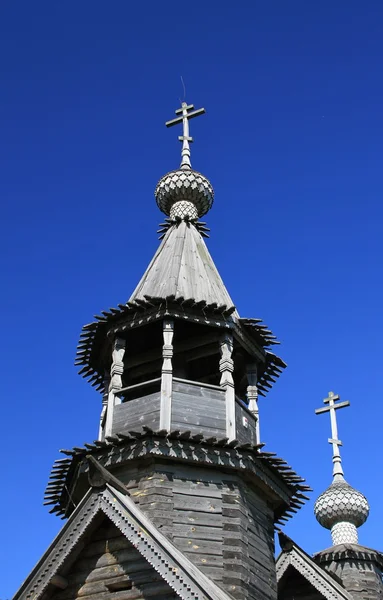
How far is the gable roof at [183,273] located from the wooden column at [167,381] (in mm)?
607

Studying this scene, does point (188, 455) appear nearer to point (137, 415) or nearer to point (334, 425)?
point (137, 415)

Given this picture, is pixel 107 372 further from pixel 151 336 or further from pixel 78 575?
pixel 78 575

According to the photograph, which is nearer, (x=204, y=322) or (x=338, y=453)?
(x=204, y=322)

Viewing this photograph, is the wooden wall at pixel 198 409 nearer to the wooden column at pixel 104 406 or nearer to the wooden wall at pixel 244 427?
the wooden wall at pixel 244 427

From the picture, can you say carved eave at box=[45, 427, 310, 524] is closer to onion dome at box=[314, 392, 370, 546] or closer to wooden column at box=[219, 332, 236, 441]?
wooden column at box=[219, 332, 236, 441]

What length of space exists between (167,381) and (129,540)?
3223mm

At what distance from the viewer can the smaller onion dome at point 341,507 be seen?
72.8 ft

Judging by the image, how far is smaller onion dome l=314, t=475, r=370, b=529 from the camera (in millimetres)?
22188

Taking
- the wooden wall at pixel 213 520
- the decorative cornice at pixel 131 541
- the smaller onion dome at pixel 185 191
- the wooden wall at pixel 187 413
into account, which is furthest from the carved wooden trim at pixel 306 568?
the smaller onion dome at pixel 185 191

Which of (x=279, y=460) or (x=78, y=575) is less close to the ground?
(x=279, y=460)

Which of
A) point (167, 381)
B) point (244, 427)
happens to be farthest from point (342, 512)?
point (167, 381)

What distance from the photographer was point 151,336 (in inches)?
645

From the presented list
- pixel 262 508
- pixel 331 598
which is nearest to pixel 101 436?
pixel 262 508

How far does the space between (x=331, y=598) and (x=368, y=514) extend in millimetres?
6056
